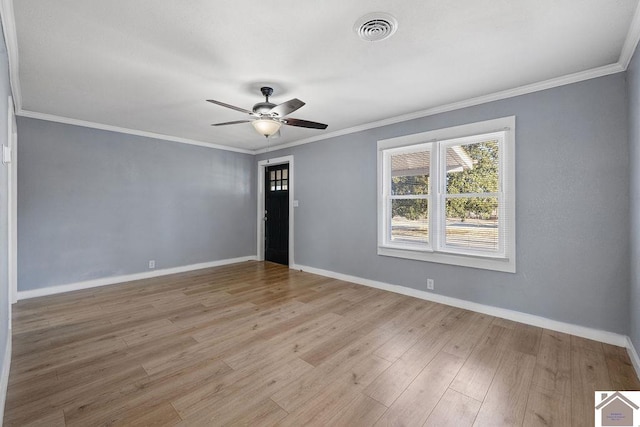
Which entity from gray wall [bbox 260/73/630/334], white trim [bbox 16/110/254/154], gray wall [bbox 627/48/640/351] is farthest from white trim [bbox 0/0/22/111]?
gray wall [bbox 627/48/640/351]

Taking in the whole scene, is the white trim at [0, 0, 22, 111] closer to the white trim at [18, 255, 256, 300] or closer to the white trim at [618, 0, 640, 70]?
the white trim at [18, 255, 256, 300]

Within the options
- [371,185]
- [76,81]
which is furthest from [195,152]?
[371,185]

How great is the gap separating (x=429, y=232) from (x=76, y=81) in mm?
4444

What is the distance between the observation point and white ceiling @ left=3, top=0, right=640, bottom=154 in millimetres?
1854

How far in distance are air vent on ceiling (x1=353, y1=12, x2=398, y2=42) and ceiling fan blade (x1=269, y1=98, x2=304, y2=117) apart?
0.79 metres

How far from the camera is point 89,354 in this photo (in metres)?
2.37

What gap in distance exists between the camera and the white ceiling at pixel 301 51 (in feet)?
6.08

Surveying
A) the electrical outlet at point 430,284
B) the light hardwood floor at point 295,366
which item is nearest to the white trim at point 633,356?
the light hardwood floor at point 295,366

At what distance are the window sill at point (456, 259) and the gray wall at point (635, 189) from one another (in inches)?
35.8

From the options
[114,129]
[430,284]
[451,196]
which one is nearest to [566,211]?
[451,196]

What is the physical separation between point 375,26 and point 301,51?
656 mm

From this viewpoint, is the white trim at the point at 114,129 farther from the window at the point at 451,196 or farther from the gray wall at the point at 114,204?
the window at the point at 451,196

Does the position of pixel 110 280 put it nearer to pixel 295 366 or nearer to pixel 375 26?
pixel 295 366

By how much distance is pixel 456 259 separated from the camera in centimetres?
350
